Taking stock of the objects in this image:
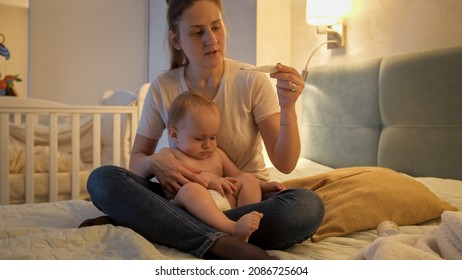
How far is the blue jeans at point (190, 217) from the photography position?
85 cm

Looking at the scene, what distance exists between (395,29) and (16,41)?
94.8 inches

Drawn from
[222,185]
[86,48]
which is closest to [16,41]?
[86,48]

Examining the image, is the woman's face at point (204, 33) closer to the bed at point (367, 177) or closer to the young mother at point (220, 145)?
the young mother at point (220, 145)

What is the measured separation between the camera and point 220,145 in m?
1.11

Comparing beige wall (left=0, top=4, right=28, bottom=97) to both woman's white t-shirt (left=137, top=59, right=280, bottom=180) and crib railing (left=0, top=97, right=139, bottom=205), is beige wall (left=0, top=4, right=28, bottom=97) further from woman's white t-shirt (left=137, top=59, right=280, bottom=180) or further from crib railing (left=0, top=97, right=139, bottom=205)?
woman's white t-shirt (left=137, top=59, right=280, bottom=180)

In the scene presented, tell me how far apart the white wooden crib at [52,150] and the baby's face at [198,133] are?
0.97 m

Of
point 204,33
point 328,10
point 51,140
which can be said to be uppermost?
point 328,10

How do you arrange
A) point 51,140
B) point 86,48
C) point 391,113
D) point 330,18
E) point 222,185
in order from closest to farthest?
point 222,185, point 391,113, point 51,140, point 330,18, point 86,48

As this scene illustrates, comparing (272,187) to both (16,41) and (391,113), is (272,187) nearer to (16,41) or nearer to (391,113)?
(391,113)

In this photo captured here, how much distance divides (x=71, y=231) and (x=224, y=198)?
1.00ft

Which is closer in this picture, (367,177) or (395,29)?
(367,177)

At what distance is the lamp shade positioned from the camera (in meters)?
1.92

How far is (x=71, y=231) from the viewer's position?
35.0 inches

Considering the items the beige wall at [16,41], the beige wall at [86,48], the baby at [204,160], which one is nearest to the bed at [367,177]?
the baby at [204,160]
